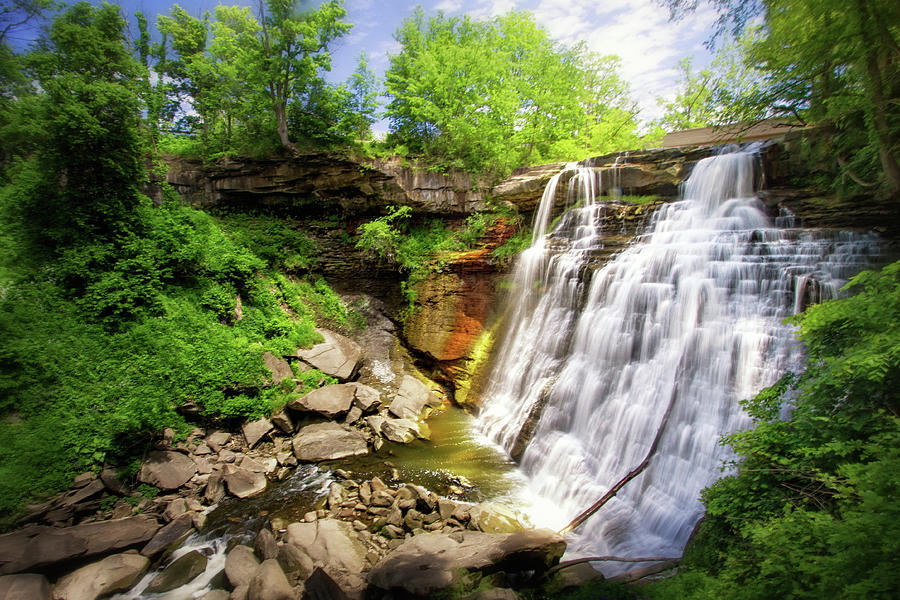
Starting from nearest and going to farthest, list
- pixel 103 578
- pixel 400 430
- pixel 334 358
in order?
pixel 103 578 → pixel 400 430 → pixel 334 358

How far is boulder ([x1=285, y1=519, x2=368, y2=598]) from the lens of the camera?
4975 millimetres

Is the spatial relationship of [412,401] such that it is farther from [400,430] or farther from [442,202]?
[442,202]

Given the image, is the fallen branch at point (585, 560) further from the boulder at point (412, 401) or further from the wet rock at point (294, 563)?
the boulder at point (412, 401)

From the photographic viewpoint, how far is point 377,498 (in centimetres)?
690

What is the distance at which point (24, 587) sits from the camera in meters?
4.73

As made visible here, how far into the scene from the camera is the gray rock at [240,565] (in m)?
5.12

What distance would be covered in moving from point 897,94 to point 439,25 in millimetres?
18620

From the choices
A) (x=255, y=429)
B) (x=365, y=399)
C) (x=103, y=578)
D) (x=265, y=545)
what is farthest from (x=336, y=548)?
(x=365, y=399)

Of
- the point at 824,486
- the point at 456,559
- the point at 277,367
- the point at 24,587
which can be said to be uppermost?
the point at 824,486

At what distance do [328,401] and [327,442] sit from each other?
123 cm

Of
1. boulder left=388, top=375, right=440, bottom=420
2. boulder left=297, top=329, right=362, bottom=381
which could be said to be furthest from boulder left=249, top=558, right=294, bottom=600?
boulder left=297, top=329, right=362, bottom=381

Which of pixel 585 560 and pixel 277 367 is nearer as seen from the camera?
pixel 585 560

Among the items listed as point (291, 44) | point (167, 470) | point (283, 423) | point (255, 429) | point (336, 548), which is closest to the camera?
point (336, 548)

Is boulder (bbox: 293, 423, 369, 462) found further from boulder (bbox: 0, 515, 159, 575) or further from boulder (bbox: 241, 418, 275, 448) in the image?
boulder (bbox: 0, 515, 159, 575)
